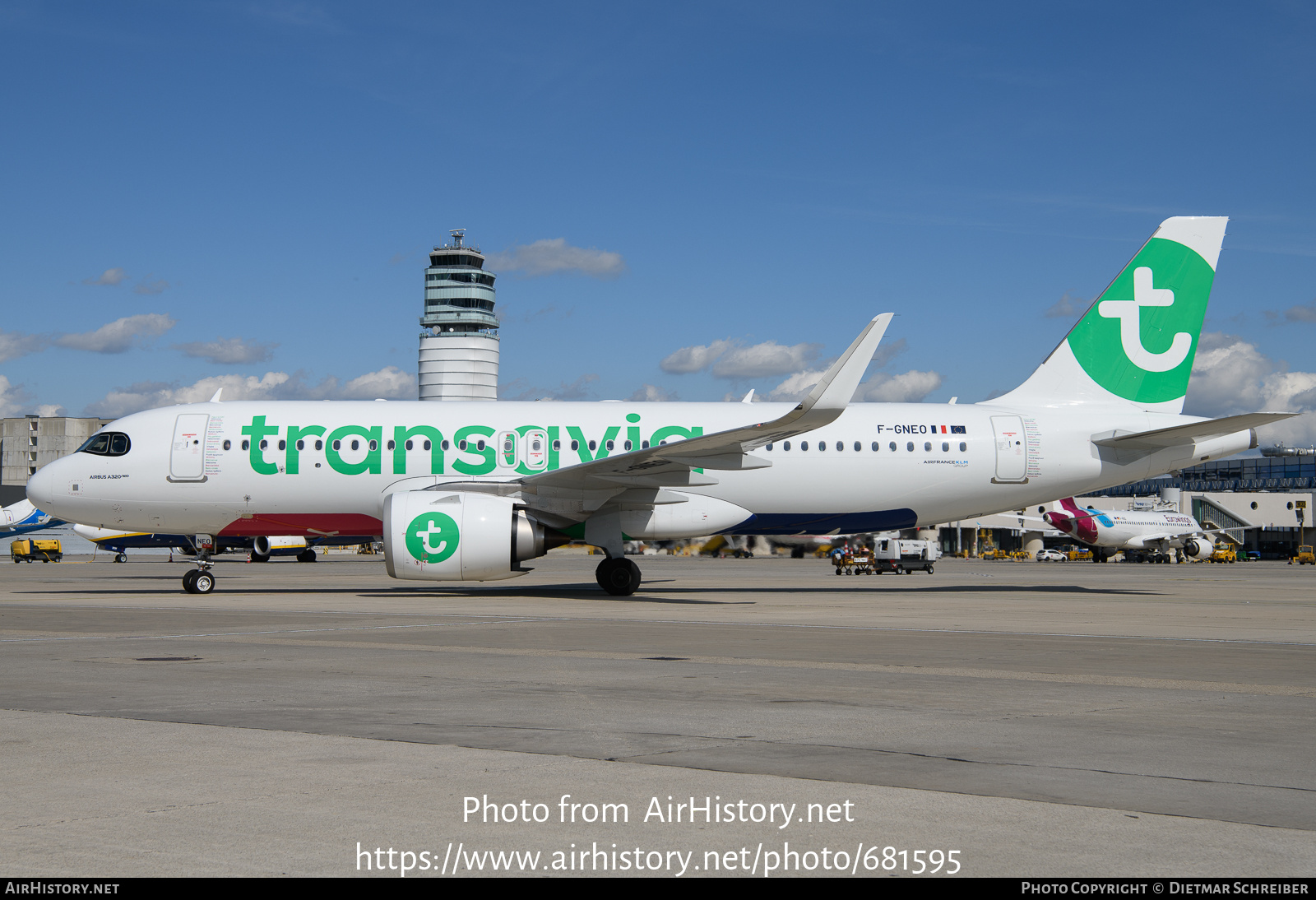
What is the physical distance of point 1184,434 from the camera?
23.9m

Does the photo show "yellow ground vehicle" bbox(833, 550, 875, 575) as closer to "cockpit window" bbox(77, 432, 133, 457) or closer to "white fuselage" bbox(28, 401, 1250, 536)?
"white fuselage" bbox(28, 401, 1250, 536)

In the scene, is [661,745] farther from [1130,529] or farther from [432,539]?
[1130,529]

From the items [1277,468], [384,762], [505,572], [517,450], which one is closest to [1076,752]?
[384,762]

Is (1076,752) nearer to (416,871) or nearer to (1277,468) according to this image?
(416,871)

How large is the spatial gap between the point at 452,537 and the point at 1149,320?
16931mm

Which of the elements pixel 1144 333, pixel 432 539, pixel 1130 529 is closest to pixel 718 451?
pixel 432 539

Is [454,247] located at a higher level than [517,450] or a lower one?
higher

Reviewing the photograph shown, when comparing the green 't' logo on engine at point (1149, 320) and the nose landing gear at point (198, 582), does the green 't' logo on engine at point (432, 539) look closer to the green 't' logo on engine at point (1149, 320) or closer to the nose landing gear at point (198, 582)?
the nose landing gear at point (198, 582)

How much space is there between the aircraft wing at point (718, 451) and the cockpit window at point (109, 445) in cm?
899

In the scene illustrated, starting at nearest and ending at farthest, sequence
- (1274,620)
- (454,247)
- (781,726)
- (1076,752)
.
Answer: (1076,752) < (781,726) < (1274,620) < (454,247)

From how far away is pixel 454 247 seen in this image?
135125 mm

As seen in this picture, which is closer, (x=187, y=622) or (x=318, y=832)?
(x=318, y=832)

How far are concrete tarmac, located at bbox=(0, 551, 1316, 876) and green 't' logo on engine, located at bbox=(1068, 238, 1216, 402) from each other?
11624 mm

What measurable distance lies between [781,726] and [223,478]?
19.0 meters
